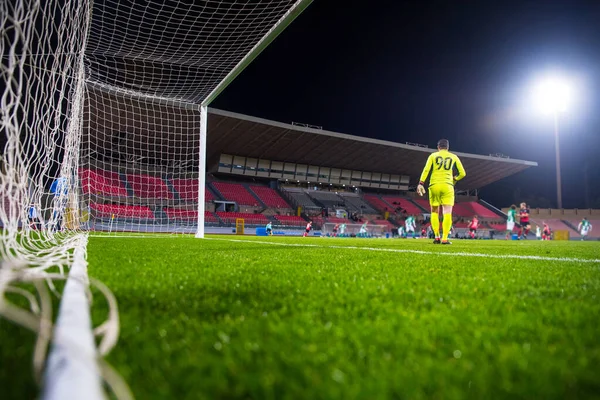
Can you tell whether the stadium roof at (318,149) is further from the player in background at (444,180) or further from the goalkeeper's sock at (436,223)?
the player in background at (444,180)

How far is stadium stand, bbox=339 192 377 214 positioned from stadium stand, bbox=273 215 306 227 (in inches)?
266

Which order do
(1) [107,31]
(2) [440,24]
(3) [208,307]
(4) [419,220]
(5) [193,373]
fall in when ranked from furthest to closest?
(4) [419,220] < (2) [440,24] < (1) [107,31] < (3) [208,307] < (5) [193,373]

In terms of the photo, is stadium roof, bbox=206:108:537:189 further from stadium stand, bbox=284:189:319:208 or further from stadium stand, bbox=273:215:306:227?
stadium stand, bbox=273:215:306:227

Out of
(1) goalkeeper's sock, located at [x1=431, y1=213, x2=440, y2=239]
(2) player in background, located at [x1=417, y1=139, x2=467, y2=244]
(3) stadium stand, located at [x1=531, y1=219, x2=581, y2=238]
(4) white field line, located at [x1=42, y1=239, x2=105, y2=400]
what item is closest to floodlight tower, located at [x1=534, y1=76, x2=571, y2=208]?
(3) stadium stand, located at [x1=531, y1=219, x2=581, y2=238]

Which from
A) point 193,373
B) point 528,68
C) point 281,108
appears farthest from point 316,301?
point 528,68

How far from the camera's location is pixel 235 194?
32.9 meters

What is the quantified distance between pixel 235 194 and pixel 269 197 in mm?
3237

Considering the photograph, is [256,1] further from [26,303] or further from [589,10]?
[589,10]

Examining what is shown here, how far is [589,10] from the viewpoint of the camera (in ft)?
113

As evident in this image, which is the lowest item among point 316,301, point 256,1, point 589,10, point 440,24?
point 316,301

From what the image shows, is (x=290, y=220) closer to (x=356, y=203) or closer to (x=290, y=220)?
(x=290, y=220)

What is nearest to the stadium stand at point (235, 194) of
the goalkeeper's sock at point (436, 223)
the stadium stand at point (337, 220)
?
the stadium stand at point (337, 220)

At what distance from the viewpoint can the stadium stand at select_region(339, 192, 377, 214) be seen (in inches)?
1469

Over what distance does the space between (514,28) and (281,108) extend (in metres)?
22.5
